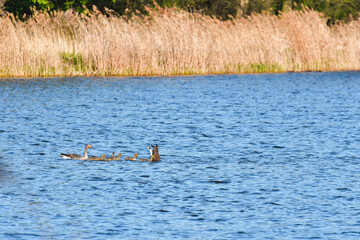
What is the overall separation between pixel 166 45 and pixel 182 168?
61.3 ft

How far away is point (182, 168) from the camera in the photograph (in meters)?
12.5

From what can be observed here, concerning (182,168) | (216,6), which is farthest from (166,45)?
(216,6)

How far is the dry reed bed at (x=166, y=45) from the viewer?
2925 centimetres

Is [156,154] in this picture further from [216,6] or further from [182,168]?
[216,6]

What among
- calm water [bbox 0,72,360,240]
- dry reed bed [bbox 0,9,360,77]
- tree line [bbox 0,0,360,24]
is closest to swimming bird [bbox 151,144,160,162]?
calm water [bbox 0,72,360,240]

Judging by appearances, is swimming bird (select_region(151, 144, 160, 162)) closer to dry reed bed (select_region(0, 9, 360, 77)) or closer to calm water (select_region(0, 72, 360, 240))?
calm water (select_region(0, 72, 360, 240))

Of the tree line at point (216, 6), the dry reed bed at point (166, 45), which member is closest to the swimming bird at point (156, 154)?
the dry reed bed at point (166, 45)

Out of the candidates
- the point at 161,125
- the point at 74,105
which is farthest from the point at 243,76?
the point at 161,125

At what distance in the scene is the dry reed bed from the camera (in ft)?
96.0

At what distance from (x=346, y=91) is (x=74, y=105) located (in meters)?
11.1

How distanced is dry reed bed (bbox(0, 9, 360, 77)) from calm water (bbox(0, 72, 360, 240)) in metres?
4.42

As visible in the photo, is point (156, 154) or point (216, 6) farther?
point (216, 6)

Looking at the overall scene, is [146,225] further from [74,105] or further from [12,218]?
[74,105]

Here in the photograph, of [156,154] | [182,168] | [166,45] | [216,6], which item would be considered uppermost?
[216,6]
